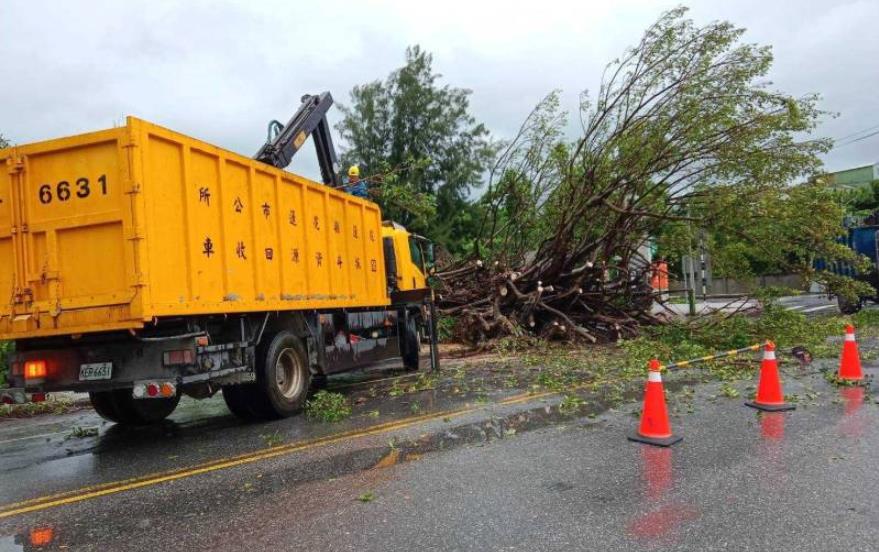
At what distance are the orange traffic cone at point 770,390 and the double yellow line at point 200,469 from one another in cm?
313

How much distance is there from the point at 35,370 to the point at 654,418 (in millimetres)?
5964

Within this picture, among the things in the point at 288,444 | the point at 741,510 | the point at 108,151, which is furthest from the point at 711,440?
the point at 108,151

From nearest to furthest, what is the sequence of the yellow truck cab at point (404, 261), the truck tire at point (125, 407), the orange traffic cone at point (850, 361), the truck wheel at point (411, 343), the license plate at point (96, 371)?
the license plate at point (96, 371), the truck tire at point (125, 407), the orange traffic cone at point (850, 361), the yellow truck cab at point (404, 261), the truck wheel at point (411, 343)

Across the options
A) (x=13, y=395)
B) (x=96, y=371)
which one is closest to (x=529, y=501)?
(x=96, y=371)

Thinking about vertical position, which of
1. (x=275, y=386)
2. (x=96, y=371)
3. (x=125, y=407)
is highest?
(x=96, y=371)

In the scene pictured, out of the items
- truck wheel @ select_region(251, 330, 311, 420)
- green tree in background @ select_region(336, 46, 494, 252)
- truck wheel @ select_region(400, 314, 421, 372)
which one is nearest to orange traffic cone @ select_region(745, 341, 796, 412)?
truck wheel @ select_region(251, 330, 311, 420)

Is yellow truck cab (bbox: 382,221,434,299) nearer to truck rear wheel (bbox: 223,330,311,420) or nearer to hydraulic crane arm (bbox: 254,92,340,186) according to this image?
hydraulic crane arm (bbox: 254,92,340,186)

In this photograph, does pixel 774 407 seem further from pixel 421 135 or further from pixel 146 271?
pixel 421 135

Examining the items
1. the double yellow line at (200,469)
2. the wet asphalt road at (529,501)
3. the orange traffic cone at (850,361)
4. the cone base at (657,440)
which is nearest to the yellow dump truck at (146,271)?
the double yellow line at (200,469)

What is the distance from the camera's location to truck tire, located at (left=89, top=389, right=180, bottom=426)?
25.5 ft

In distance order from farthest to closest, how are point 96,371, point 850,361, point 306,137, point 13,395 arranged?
point 306,137, point 850,361, point 13,395, point 96,371

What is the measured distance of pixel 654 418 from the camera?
5906 mm

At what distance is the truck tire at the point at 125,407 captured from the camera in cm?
779

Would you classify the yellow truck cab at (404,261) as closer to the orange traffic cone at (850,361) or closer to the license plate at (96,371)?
the license plate at (96,371)
